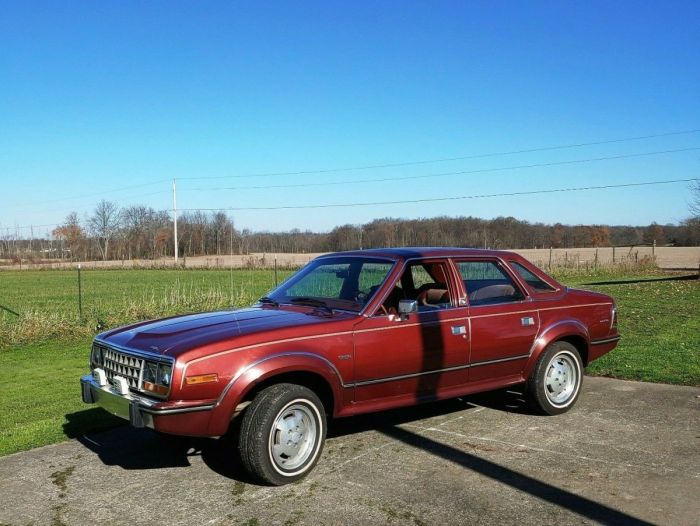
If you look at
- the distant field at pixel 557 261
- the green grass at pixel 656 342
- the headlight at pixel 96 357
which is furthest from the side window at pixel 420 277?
the distant field at pixel 557 261

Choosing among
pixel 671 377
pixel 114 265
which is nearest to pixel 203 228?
pixel 114 265

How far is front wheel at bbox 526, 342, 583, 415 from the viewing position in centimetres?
622

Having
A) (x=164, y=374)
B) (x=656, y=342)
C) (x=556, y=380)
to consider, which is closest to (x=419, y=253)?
(x=556, y=380)

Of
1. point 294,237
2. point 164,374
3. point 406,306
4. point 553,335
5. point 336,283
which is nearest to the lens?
point 164,374

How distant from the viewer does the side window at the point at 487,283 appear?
6124 millimetres

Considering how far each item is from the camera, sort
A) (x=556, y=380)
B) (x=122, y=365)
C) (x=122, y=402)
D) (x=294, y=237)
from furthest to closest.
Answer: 1. (x=294, y=237)
2. (x=556, y=380)
3. (x=122, y=365)
4. (x=122, y=402)

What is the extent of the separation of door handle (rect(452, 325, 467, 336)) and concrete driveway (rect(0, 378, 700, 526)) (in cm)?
90

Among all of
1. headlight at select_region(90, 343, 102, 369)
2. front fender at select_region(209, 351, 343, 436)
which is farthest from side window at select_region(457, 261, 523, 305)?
headlight at select_region(90, 343, 102, 369)

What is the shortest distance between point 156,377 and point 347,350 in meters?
1.41

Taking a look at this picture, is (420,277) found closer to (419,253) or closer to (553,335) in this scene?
(419,253)

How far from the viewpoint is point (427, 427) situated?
19.6ft

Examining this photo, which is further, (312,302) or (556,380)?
(556,380)

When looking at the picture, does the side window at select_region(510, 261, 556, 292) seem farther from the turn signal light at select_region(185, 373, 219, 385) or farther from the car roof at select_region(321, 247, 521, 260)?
the turn signal light at select_region(185, 373, 219, 385)

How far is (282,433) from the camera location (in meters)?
4.58
